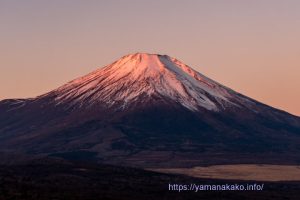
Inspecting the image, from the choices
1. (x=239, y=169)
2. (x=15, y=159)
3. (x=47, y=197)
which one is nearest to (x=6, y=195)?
(x=47, y=197)

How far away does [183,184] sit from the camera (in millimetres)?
127688

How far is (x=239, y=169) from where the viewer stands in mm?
180875

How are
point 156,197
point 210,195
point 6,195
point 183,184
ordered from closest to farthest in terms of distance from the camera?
1. point 6,195
2. point 156,197
3. point 210,195
4. point 183,184

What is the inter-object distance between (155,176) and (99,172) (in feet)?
36.7

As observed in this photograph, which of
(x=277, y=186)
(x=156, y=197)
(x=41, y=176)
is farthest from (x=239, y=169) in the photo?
(x=156, y=197)

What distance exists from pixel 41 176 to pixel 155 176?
2419 cm

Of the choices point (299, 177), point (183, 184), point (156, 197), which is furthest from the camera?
point (299, 177)

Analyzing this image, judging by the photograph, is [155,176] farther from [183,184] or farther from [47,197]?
[47,197]

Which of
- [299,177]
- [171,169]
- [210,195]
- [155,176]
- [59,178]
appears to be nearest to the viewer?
[210,195]

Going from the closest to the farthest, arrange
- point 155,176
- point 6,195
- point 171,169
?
point 6,195, point 155,176, point 171,169

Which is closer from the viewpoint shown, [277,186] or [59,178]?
[59,178]

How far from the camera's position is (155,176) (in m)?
136

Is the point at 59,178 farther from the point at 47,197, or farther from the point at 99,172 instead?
the point at 47,197

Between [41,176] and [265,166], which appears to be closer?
[41,176]
